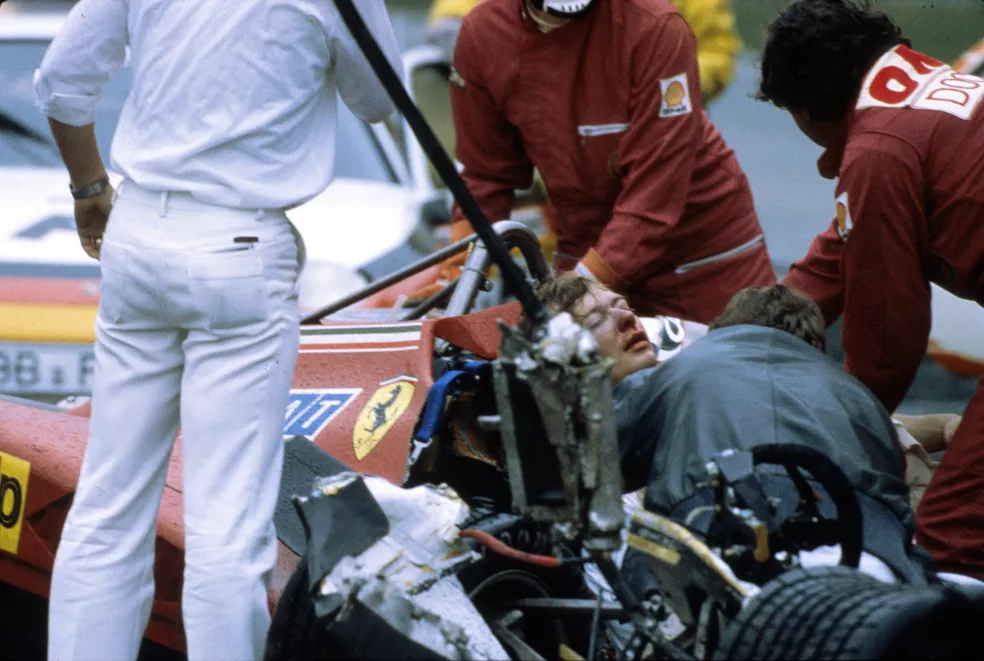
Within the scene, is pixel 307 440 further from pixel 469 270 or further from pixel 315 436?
pixel 469 270

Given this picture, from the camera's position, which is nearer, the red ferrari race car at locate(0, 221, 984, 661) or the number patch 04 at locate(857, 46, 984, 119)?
the red ferrari race car at locate(0, 221, 984, 661)

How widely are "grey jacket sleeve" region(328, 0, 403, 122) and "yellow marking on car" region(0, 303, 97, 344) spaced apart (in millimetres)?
2312

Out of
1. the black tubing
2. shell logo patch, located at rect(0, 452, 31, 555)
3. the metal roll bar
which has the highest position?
the black tubing

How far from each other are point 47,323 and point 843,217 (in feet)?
9.24

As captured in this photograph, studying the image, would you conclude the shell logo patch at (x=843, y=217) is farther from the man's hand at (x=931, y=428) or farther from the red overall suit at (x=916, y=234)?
the man's hand at (x=931, y=428)

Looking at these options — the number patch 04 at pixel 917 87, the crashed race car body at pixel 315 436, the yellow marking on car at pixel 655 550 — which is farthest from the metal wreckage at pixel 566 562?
the number patch 04 at pixel 917 87

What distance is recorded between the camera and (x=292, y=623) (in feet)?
8.81

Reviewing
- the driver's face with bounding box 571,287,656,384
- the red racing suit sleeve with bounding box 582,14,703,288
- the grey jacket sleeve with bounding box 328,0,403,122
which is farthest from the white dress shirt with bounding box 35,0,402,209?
the red racing suit sleeve with bounding box 582,14,703,288

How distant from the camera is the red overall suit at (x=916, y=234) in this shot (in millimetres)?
3402

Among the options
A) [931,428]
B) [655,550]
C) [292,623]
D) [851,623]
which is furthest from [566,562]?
[931,428]

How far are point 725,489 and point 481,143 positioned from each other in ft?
7.80

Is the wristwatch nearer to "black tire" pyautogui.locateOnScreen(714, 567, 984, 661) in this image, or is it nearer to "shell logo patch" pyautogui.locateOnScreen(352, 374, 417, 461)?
"shell logo patch" pyautogui.locateOnScreen(352, 374, 417, 461)

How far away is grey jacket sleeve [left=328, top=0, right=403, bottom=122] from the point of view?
2832 millimetres

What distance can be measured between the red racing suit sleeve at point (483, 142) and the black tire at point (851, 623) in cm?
249
